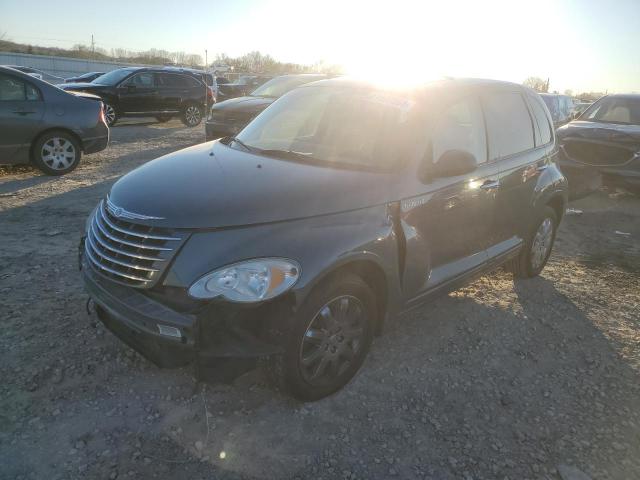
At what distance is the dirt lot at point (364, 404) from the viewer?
2463 millimetres

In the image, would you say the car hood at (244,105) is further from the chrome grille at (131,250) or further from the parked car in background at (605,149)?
the chrome grille at (131,250)

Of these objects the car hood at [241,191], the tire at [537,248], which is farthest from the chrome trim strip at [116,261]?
the tire at [537,248]

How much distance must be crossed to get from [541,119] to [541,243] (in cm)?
121

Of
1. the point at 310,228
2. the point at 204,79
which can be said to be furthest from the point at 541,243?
the point at 204,79

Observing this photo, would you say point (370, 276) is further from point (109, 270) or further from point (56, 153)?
point (56, 153)

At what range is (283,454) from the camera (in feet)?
8.20

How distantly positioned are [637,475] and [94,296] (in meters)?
3.06

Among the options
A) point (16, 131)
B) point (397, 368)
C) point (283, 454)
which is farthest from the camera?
point (16, 131)

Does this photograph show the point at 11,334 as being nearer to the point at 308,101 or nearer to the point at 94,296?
the point at 94,296

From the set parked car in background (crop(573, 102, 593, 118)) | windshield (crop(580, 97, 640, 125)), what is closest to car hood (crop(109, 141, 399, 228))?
windshield (crop(580, 97, 640, 125))

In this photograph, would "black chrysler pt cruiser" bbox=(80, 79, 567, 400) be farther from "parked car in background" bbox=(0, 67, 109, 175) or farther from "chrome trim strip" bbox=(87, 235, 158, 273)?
"parked car in background" bbox=(0, 67, 109, 175)

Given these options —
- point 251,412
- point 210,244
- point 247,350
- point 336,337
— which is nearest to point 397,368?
point 336,337

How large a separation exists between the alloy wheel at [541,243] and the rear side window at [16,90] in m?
7.37

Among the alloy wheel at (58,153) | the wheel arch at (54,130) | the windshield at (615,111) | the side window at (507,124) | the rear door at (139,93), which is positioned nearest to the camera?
the side window at (507,124)
